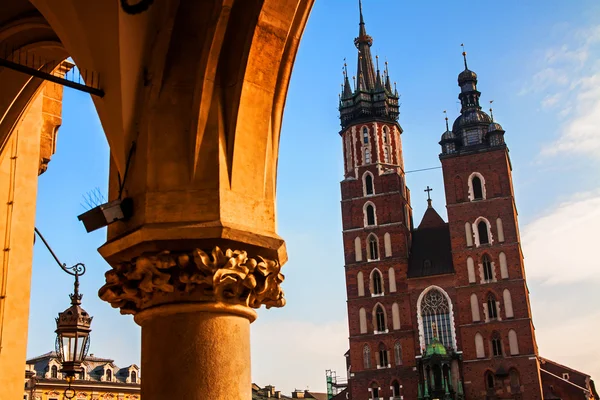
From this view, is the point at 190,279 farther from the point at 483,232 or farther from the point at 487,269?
the point at 483,232

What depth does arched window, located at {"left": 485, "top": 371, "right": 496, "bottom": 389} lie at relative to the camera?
53688 millimetres

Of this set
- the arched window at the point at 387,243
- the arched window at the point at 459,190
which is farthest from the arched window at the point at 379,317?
the arched window at the point at 459,190

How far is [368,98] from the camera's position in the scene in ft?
211

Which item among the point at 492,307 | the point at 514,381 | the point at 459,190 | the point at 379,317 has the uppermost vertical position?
the point at 459,190

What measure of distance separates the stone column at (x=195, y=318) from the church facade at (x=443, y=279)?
5194cm

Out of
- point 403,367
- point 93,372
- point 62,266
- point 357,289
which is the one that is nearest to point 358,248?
point 357,289

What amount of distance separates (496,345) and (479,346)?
3.55ft

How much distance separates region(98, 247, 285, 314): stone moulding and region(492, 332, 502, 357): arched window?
52.6m

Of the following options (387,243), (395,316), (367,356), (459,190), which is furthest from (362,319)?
(459,190)

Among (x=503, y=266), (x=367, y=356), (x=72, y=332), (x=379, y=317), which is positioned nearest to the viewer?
(x=72, y=332)

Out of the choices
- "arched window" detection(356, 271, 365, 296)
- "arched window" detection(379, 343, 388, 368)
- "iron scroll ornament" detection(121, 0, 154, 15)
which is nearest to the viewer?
"iron scroll ornament" detection(121, 0, 154, 15)

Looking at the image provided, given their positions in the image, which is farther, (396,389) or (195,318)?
(396,389)

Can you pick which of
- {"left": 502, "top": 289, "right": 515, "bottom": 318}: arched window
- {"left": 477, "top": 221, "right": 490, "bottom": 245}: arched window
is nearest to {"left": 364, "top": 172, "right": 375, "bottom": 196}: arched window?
{"left": 477, "top": 221, "right": 490, "bottom": 245}: arched window

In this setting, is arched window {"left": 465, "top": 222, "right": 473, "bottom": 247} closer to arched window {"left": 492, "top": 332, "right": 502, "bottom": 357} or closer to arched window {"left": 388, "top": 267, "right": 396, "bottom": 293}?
arched window {"left": 388, "top": 267, "right": 396, "bottom": 293}
